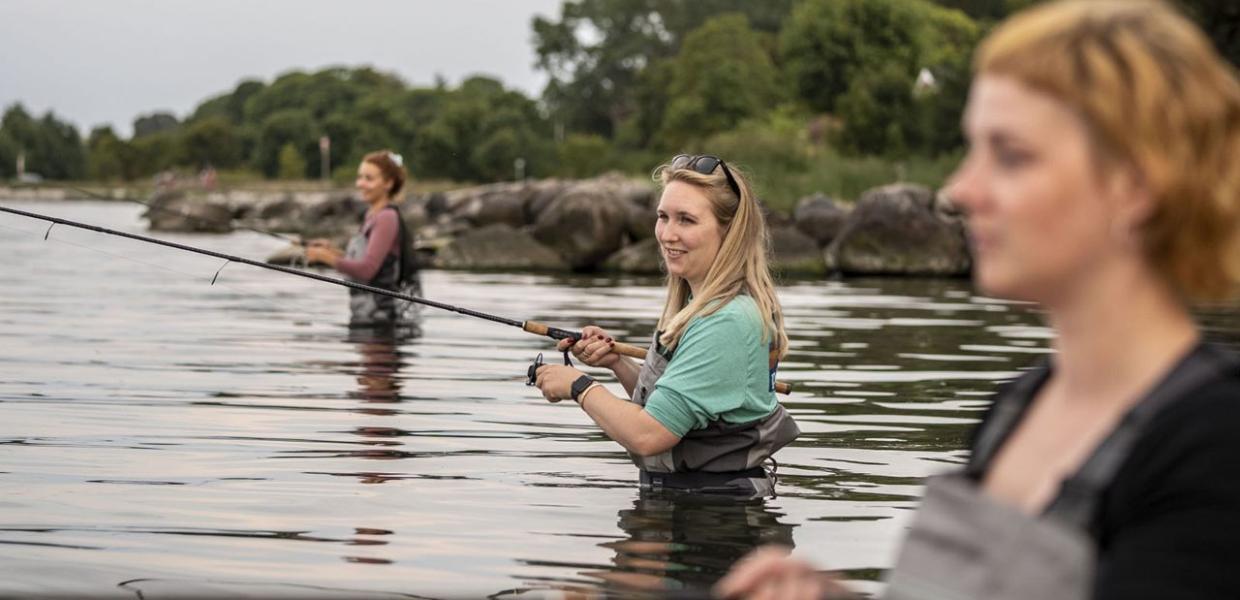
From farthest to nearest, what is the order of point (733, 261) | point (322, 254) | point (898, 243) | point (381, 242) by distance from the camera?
point (898, 243) → point (381, 242) → point (322, 254) → point (733, 261)

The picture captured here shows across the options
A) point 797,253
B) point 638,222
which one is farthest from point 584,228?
point 797,253

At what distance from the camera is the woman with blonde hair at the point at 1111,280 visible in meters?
2.02

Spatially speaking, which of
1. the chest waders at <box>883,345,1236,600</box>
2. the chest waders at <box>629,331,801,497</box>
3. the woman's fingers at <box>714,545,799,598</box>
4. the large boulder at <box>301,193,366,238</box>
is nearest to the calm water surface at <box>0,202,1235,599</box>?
the chest waders at <box>629,331,801,497</box>

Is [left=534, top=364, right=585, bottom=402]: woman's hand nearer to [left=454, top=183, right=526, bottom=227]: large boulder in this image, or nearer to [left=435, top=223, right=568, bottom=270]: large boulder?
[left=435, top=223, right=568, bottom=270]: large boulder

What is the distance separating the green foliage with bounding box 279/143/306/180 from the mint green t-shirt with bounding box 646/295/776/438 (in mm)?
163612

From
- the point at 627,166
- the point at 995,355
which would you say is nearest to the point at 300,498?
the point at 995,355

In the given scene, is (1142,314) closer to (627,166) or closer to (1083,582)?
(1083,582)

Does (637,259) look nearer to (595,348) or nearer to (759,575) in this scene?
(595,348)

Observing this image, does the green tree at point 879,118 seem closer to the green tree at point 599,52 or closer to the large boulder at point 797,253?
the large boulder at point 797,253

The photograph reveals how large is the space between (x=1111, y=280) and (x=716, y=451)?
499 centimetres

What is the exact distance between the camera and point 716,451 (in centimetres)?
705

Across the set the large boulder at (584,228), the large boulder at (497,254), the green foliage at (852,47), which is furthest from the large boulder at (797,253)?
the green foliage at (852,47)

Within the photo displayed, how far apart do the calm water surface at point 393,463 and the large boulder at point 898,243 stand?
1550cm

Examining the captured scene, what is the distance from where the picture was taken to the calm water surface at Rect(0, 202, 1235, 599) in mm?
6641
